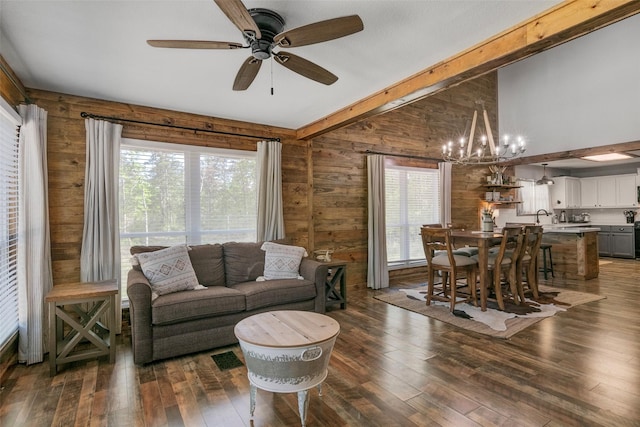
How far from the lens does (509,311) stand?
3971 millimetres

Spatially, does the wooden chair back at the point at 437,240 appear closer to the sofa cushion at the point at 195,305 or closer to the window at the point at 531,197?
the sofa cushion at the point at 195,305

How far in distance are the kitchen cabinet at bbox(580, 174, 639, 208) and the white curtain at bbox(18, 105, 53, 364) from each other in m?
11.2

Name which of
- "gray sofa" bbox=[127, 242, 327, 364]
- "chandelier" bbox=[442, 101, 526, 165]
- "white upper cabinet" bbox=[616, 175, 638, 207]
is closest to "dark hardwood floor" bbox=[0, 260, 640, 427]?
"gray sofa" bbox=[127, 242, 327, 364]

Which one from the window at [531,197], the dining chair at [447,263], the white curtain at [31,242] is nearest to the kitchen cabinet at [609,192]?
the window at [531,197]

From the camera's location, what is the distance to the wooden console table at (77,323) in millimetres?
2632

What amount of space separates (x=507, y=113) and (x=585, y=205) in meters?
3.85

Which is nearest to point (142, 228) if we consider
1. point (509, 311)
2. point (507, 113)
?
point (509, 311)

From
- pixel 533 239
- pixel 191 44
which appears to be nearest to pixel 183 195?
pixel 191 44

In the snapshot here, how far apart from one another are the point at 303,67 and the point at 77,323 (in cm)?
278

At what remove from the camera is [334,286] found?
14.1 ft

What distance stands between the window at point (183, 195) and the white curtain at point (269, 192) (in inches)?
5.9

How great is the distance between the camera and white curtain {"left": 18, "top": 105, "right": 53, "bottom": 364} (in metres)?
2.82

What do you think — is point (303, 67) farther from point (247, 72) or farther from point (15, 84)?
point (15, 84)

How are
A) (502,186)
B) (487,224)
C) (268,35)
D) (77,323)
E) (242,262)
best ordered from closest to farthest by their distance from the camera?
(268,35) → (77,323) → (242,262) → (487,224) → (502,186)
